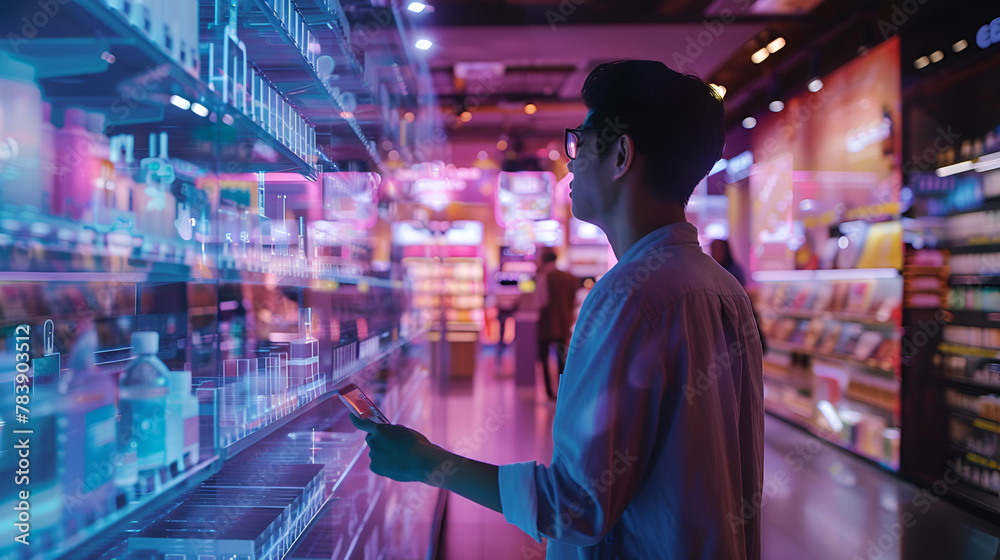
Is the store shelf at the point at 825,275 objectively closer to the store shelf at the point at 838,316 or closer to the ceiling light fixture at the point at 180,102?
the store shelf at the point at 838,316

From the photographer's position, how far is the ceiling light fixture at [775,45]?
528 cm

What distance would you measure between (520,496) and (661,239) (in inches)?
18.6

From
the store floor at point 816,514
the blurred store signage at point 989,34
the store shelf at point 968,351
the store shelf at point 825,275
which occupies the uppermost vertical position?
the blurred store signage at point 989,34

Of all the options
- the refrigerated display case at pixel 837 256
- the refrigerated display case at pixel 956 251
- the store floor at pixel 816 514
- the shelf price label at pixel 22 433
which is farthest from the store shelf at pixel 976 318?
the shelf price label at pixel 22 433

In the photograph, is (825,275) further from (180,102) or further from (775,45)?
(180,102)

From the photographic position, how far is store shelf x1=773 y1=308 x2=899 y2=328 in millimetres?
4574

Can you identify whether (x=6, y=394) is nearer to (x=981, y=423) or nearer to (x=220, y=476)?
(x=220, y=476)

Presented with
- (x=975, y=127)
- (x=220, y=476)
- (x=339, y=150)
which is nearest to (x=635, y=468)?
(x=220, y=476)

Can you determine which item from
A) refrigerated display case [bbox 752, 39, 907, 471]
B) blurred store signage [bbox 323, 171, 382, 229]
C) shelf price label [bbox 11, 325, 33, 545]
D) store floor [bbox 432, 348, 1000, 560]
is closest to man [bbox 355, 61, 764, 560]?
shelf price label [bbox 11, 325, 33, 545]

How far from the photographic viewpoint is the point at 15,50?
817mm

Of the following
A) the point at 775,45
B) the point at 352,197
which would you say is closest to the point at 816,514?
the point at 352,197

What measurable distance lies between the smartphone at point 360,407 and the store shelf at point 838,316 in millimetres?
4634

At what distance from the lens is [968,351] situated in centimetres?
362

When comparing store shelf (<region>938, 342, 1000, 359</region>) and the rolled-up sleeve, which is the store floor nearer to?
store shelf (<region>938, 342, 1000, 359</region>)
